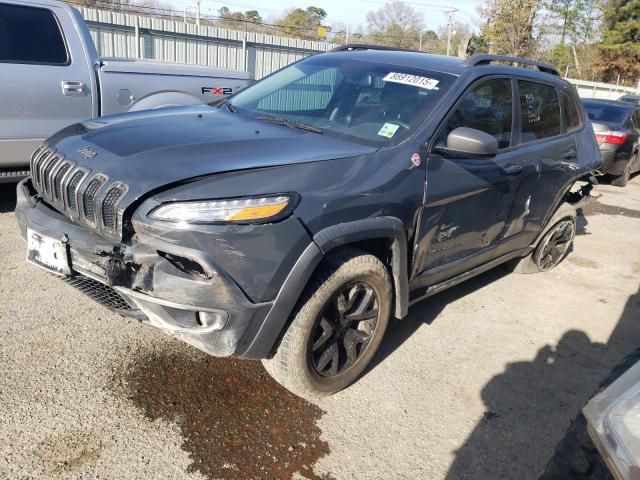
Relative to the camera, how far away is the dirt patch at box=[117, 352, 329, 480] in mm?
2516

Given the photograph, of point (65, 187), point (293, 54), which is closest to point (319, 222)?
point (65, 187)

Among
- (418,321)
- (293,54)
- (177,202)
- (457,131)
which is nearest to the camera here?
(177,202)

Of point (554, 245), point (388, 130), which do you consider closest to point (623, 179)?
point (554, 245)

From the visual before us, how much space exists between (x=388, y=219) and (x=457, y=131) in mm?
693

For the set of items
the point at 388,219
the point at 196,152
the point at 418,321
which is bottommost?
the point at 418,321

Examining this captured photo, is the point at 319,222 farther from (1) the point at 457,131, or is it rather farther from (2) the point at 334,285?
(1) the point at 457,131

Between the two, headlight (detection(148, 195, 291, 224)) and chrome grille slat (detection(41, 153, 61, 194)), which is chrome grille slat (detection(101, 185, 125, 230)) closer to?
headlight (detection(148, 195, 291, 224))

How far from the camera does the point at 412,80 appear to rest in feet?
11.3

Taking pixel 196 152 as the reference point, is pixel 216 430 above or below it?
below

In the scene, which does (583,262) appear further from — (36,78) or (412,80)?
(36,78)

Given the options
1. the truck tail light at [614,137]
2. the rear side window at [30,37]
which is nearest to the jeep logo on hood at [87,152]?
the rear side window at [30,37]

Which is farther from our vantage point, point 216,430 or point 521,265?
point 521,265

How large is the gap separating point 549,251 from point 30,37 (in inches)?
203

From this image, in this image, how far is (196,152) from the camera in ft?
8.56
